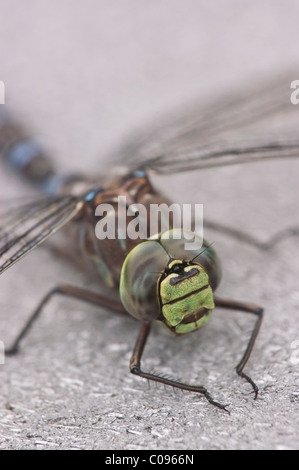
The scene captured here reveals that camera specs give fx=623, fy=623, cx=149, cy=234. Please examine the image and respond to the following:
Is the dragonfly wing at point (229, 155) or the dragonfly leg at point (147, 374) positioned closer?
the dragonfly leg at point (147, 374)

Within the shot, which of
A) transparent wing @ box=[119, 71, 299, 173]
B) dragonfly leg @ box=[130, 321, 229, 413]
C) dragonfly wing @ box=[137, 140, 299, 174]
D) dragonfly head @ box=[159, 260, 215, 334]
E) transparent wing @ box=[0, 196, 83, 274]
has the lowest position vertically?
dragonfly leg @ box=[130, 321, 229, 413]

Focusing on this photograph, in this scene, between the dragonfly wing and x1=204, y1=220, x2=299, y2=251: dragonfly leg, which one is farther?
x1=204, y1=220, x2=299, y2=251: dragonfly leg

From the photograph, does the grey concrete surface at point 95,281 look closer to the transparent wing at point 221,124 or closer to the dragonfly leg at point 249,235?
the dragonfly leg at point 249,235

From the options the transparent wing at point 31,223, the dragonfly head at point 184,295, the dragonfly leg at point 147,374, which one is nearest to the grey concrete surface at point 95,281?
the dragonfly leg at point 147,374

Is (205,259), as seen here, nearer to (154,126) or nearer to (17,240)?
(17,240)

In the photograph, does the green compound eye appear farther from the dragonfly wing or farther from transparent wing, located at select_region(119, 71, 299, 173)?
transparent wing, located at select_region(119, 71, 299, 173)

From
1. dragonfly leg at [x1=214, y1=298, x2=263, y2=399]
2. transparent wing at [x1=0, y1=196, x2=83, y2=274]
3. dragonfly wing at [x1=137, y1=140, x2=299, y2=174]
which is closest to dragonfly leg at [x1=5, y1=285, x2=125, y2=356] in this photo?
transparent wing at [x1=0, y1=196, x2=83, y2=274]

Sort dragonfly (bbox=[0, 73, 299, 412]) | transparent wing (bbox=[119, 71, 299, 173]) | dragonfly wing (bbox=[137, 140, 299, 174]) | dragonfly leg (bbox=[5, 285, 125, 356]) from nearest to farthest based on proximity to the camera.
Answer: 1. dragonfly (bbox=[0, 73, 299, 412])
2. dragonfly leg (bbox=[5, 285, 125, 356])
3. dragonfly wing (bbox=[137, 140, 299, 174])
4. transparent wing (bbox=[119, 71, 299, 173])
